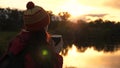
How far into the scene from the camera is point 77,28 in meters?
83.4

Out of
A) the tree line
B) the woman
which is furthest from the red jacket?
the tree line

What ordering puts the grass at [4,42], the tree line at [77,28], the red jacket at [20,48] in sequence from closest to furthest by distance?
the red jacket at [20,48], the grass at [4,42], the tree line at [77,28]

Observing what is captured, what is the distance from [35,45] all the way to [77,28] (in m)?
80.9

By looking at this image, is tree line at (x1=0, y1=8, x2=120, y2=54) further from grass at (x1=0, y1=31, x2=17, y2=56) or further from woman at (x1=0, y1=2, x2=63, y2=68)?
woman at (x1=0, y1=2, x2=63, y2=68)

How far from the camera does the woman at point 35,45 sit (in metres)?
2.57

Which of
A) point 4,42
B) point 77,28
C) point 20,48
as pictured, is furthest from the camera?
point 77,28

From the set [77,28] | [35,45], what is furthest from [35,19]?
[77,28]

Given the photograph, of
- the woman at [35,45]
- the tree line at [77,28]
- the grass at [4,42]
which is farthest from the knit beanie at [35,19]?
the tree line at [77,28]

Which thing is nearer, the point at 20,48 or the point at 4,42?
the point at 20,48

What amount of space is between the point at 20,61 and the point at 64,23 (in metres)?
81.2

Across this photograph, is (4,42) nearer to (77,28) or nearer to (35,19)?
(35,19)

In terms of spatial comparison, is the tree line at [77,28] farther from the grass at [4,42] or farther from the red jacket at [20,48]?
the red jacket at [20,48]

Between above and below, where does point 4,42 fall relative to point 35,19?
below

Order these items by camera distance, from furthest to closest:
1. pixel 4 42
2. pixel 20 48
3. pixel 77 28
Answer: pixel 77 28 → pixel 4 42 → pixel 20 48
